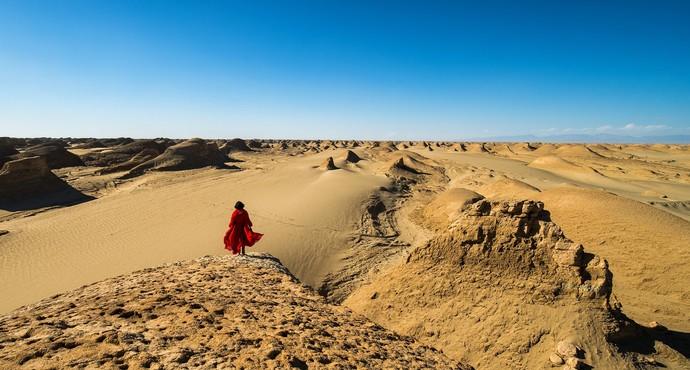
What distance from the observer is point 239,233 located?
7305 mm

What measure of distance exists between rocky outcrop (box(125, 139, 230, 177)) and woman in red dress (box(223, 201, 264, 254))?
2247 cm

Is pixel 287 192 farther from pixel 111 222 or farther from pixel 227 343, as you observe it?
pixel 227 343

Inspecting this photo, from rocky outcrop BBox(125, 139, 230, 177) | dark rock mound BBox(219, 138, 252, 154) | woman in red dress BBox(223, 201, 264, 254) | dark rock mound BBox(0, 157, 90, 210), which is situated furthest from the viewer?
dark rock mound BBox(219, 138, 252, 154)

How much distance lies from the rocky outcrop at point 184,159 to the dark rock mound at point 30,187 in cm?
596

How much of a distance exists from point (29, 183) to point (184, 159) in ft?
37.1

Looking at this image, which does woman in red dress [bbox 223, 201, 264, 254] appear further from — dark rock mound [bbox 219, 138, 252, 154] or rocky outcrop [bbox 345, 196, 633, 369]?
dark rock mound [bbox 219, 138, 252, 154]

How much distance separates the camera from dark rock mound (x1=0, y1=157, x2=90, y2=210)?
57.2 ft

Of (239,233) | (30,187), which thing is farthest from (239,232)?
(30,187)

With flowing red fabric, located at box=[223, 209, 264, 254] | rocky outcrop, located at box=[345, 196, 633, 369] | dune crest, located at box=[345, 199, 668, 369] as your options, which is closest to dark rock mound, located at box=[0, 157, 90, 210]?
flowing red fabric, located at box=[223, 209, 264, 254]

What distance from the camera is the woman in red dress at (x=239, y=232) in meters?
7.20

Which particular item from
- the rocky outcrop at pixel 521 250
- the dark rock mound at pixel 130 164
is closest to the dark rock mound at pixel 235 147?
the dark rock mound at pixel 130 164

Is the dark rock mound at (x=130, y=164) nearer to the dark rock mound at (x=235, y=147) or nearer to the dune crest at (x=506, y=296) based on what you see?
the dark rock mound at (x=235, y=147)

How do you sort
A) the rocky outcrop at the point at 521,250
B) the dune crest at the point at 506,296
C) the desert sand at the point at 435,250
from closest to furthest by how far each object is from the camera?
the dune crest at the point at 506,296 < the desert sand at the point at 435,250 < the rocky outcrop at the point at 521,250

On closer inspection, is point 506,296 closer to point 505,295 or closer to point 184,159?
point 505,295
